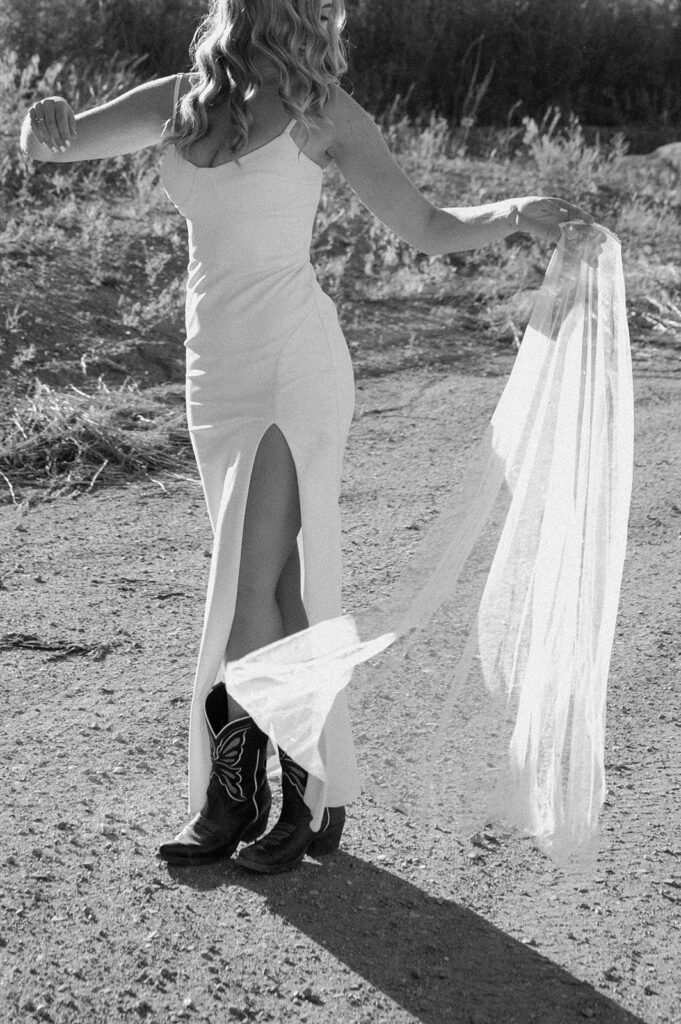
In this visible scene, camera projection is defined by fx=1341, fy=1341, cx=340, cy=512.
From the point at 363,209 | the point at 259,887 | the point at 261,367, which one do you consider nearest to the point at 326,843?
the point at 259,887

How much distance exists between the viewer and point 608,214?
33.9 feet

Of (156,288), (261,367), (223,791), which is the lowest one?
(223,791)

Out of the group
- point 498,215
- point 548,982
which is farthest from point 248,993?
point 498,215

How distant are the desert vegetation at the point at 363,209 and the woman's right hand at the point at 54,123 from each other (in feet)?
9.19

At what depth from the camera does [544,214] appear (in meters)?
3.06

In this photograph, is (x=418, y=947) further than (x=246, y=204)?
No

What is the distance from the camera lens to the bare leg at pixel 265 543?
2.96 m

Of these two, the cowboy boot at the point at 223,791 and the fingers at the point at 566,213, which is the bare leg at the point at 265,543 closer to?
the cowboy boot at the point at 223,791

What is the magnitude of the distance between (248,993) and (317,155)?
180 centimetres

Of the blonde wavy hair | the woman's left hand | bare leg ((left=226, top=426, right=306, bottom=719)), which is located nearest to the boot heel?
bare leg ((left=226, top=426, right=306, bottom=719))

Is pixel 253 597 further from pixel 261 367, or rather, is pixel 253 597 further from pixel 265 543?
pixel 261 367

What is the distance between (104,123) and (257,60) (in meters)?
0.40

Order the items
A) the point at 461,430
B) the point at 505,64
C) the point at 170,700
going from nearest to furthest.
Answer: the point at 170,700 → the point at 461,430 → the point at 505,64

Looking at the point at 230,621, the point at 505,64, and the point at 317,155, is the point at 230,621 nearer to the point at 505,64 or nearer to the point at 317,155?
the point at 317,155
